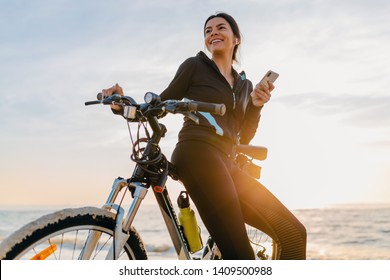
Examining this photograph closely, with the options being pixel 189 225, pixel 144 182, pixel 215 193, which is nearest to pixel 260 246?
pixel 189 225

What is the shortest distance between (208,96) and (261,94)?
0.43 metres

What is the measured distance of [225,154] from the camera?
355 centimetres

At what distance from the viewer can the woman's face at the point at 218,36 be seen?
13.2 feet

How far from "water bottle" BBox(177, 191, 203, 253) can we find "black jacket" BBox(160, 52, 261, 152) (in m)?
0.47

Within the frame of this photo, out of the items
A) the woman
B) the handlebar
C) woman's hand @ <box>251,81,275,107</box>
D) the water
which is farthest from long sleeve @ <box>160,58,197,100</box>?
the water

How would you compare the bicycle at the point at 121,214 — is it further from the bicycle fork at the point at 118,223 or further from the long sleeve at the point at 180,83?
the long sleeve at the point at 180,83

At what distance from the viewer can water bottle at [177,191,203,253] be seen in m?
3.45

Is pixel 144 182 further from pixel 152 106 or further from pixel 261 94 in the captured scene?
pixel 261 94

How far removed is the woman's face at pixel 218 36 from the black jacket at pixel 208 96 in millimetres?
234

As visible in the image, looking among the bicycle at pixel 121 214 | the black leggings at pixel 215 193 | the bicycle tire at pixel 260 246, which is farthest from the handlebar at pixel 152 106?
the bicycle tire at pixel 260 246

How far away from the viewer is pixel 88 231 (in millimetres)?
2670

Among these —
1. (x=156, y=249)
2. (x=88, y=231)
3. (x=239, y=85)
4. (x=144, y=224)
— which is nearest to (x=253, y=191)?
(x=239, y=85)
